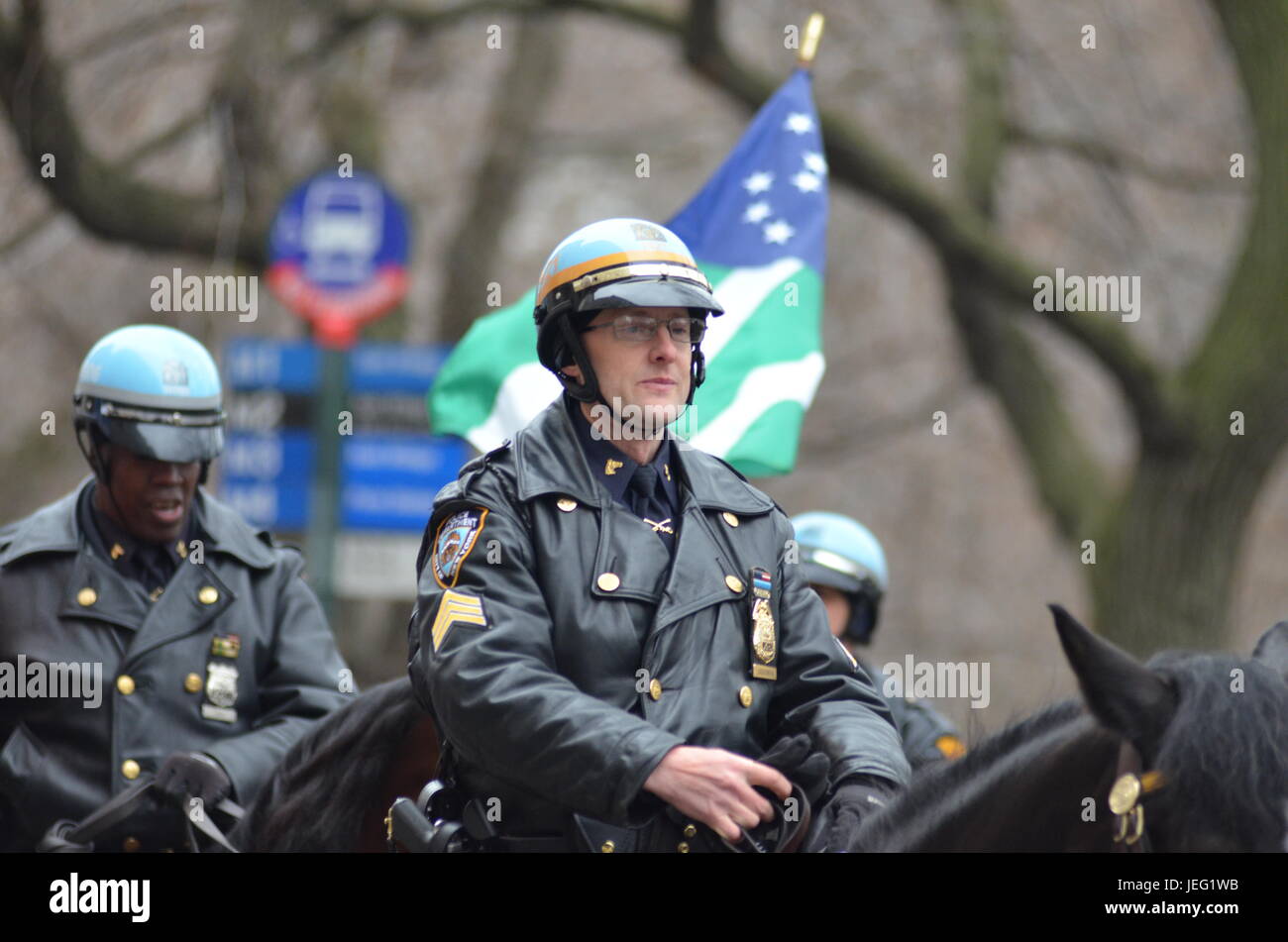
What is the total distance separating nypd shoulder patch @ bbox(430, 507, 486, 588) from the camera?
390cm

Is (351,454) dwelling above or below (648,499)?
above

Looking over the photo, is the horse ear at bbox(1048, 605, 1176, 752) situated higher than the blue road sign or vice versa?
the blue road sign

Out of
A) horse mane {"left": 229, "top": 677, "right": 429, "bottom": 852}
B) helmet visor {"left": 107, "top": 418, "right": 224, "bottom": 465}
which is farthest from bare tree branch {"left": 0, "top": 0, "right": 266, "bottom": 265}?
horse mane {"left": 229, "top": 677, "right": 429, "bottom": 852}

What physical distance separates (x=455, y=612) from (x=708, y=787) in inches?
25.0

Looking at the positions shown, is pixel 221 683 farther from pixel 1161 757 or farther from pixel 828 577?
pixel 1161 757

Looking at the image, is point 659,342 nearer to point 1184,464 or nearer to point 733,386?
point 733,386

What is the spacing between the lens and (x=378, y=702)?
16.9 feet

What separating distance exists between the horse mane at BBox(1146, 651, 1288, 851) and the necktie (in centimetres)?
137

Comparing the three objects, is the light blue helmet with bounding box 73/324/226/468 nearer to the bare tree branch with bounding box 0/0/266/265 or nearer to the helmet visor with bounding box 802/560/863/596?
the helmet visor with bounding box 802/560/863/596

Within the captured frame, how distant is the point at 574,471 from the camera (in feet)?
13.3

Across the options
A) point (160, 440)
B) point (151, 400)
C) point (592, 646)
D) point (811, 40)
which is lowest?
point (592, 646)

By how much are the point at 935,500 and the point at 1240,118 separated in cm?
1018

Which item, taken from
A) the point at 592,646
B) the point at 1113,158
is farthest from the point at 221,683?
the point at 1113,158

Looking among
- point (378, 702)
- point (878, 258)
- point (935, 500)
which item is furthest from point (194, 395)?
point (935, 500)
